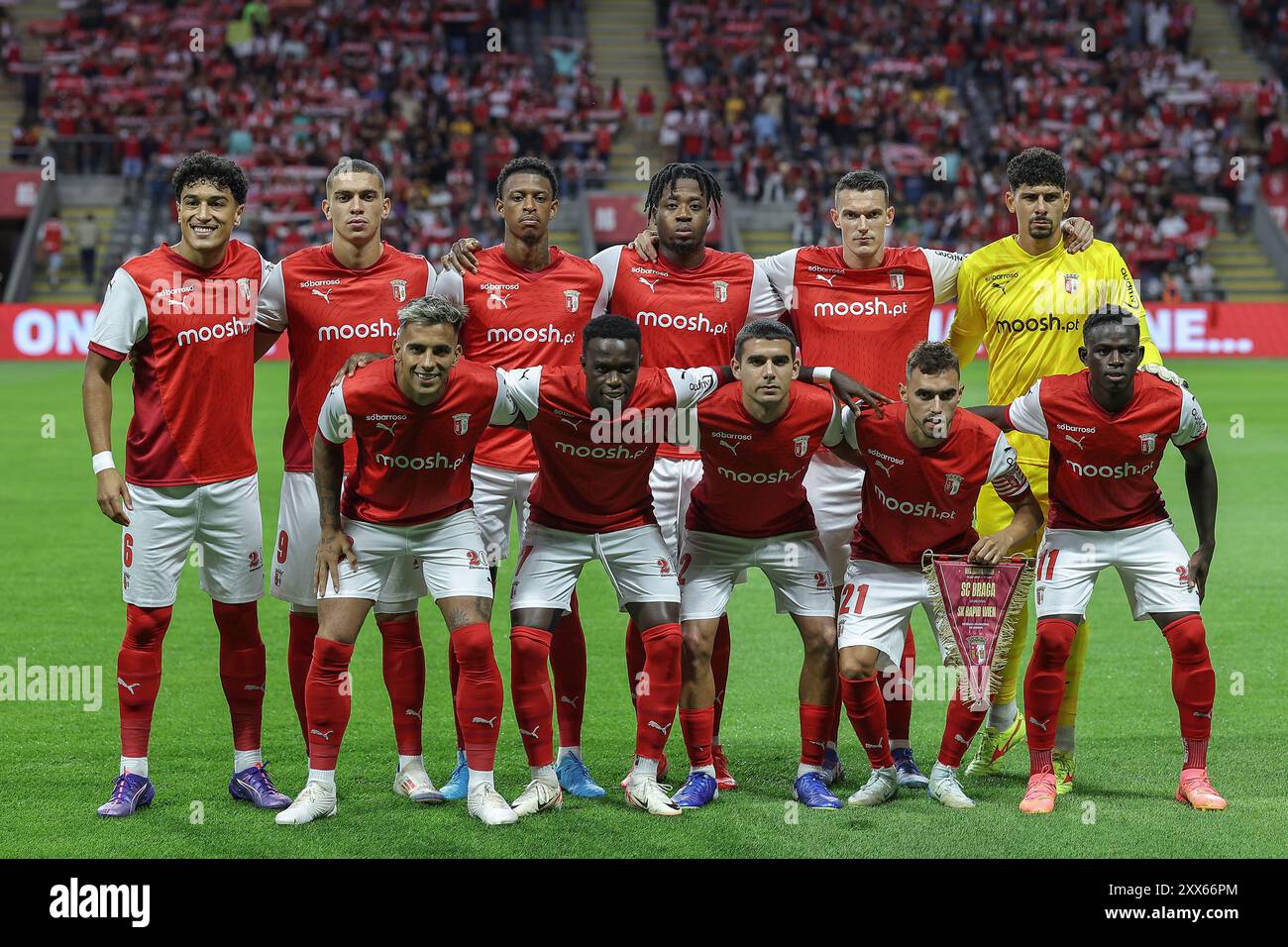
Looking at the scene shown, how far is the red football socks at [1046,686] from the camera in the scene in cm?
609

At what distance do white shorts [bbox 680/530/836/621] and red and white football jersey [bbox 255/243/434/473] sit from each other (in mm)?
1636

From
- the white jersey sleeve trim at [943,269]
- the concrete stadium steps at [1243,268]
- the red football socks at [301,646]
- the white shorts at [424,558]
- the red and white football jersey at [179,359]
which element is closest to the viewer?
the white shorts at [424,558]

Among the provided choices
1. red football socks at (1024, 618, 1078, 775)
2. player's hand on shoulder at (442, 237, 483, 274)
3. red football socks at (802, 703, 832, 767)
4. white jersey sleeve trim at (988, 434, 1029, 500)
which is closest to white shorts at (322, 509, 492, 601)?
player's hand on shoulder at (442, 237, 483, 274)

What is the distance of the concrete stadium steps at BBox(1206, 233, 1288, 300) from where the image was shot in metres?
31.2

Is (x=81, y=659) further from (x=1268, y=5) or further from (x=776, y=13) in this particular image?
(x=1268, y=5)

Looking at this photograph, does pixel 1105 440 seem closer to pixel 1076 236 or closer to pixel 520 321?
pixel 1076 236

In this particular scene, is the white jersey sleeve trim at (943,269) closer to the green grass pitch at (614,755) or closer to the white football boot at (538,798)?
the green grass pitch at (614,755)

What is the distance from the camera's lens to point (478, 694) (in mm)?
5902

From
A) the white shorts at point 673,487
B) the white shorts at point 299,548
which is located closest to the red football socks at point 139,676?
the white shorts at point 299,548

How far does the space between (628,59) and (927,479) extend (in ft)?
105

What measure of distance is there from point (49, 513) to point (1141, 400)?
34.7ft

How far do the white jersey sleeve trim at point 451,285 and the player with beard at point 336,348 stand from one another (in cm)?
8

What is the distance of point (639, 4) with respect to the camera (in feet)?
125
